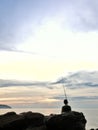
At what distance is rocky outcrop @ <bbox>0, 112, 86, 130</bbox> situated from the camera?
32.6m

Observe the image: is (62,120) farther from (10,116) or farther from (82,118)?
(10,116)

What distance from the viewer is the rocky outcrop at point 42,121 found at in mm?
32625

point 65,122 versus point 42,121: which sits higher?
point 42,121

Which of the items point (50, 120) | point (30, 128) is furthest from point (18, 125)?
point (50, 120)

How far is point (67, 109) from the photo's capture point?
33938mm

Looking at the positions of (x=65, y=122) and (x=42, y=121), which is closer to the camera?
(x=65, y=122)

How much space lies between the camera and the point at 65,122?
32562 millimetres

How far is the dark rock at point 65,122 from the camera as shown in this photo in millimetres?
32562

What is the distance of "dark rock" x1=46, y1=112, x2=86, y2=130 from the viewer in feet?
107

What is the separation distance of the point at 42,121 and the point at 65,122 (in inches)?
154

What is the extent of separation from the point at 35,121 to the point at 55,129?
130 inches

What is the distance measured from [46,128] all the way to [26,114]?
3.58 meters

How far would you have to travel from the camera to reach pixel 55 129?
33156 millimetres

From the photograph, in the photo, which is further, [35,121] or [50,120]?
[35,121]
